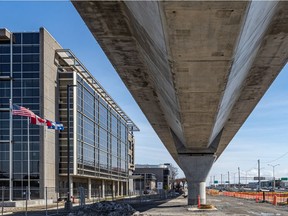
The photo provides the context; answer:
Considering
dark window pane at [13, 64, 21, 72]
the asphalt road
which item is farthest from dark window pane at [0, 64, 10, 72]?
the asphalt road

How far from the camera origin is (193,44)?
11.2 meters

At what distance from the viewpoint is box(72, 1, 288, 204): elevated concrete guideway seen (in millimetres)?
9641

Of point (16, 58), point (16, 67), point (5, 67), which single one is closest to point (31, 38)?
point (16, 58)

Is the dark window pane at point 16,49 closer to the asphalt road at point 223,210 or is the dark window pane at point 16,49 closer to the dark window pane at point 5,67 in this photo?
the dark window pane at point 5,67

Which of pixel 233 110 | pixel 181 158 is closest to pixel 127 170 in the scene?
pixel 181 158

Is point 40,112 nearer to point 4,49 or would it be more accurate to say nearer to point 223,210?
point 4,49

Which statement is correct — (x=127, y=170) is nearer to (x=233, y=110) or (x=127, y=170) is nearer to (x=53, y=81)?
(x=53, y=81)

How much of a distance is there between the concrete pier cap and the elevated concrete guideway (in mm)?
16650

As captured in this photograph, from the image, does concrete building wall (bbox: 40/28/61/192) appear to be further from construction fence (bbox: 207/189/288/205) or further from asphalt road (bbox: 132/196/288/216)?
construction fence (bbox: 207/189/288/205)

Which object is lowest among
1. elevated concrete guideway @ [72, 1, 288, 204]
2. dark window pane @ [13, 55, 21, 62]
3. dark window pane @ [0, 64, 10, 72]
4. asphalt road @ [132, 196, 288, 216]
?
asphalt road @ [132, 196, 288, 216]

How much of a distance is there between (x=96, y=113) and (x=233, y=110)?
187 feet

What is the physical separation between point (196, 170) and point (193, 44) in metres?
30.0

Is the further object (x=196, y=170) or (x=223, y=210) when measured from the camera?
(x=196, y=170)

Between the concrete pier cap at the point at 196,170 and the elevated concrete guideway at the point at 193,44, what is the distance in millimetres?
16650
